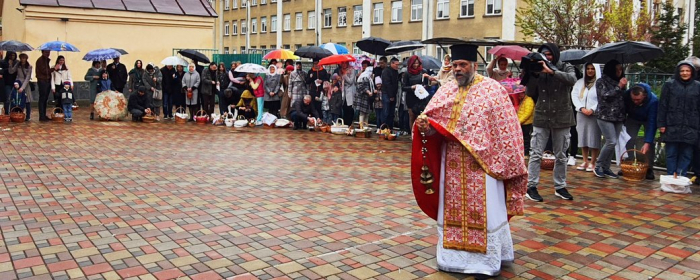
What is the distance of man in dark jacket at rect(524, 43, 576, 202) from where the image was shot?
310 inches

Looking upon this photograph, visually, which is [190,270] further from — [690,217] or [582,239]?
[690,217]

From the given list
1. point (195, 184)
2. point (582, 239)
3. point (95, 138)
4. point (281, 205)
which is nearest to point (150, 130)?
point (95, 138)

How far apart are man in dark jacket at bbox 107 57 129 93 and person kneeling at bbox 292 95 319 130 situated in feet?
19.0

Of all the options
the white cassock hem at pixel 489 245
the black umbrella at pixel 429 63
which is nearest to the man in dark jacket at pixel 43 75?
the black umbrella at pixel 429 63

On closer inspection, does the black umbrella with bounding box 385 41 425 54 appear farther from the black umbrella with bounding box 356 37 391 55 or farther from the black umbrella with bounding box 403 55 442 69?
the black umbrella with bounding box 356 37 391 55

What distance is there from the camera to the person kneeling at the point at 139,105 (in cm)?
1780

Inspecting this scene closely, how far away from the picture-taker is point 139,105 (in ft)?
59.0

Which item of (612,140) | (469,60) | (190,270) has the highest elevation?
(469,60)

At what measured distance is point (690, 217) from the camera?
7367 mm

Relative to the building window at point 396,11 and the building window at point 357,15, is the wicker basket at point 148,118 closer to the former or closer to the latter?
the building window at point 396,11

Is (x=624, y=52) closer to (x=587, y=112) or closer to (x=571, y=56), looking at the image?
(x=587, y=112)

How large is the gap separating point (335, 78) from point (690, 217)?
32.6 feet

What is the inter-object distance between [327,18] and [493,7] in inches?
723

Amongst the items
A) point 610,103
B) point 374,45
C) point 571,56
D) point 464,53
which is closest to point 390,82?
point 374,45
